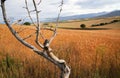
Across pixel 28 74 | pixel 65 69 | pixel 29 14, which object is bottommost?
pixel 28 74

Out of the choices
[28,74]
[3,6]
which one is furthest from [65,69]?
[28,74]

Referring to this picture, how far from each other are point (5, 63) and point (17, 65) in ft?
1.00

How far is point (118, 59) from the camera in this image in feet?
21.4

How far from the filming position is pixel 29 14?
110 inches

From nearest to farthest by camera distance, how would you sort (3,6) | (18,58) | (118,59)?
(3,6), (118,59), (18,58)

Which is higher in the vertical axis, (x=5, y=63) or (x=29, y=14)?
(x=29, y=14)

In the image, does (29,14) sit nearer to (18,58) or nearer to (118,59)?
(118,59)

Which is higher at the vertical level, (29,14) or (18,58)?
(29,14)

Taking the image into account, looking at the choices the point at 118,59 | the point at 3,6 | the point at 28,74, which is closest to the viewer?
the point at 3,6

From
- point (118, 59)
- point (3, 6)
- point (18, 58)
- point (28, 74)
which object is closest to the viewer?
point (3, 6)

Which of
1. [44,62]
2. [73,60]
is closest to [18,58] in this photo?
[44,62]

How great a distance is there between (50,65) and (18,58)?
1.46m

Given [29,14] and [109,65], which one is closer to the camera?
[29,14]

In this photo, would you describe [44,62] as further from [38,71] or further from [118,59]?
[118,59]
